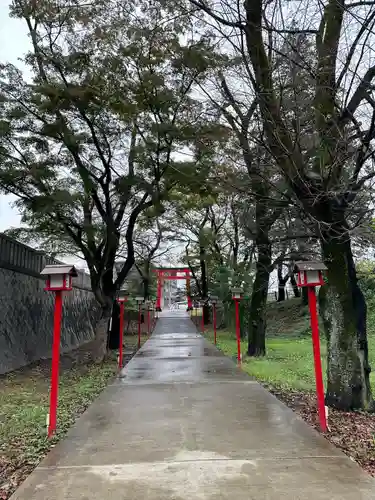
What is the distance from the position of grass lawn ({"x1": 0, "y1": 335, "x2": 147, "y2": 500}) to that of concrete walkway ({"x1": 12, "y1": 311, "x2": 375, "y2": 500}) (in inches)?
7.5

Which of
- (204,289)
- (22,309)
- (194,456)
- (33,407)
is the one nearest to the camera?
(194,456)

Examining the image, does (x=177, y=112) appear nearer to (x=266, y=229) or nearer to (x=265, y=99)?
(x=266, y=229)

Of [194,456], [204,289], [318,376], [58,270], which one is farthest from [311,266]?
[204,289]

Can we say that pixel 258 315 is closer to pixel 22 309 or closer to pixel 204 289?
pixel 22 309

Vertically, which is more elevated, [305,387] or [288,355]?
[288,355]

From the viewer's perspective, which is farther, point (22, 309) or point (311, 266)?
point (22, 309)

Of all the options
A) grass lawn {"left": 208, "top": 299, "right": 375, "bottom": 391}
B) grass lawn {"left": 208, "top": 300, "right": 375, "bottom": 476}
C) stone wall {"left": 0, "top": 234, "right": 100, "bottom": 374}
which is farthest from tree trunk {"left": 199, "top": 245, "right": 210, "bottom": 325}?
stone wall {"left": 0, "top": 234, "right": 100, "bottom": 374}

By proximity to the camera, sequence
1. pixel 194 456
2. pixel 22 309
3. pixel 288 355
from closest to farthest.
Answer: pixel 194 456 < pixel 22 309 < pixel 288 355

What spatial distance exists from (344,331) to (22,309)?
951 centimetres

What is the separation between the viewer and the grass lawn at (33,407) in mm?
4352

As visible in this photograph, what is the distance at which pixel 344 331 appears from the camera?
20.2 ft

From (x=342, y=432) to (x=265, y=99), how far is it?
13.9ft

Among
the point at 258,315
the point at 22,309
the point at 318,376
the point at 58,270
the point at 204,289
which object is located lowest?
the point at 318,376

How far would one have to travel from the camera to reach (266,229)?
10781 mm
